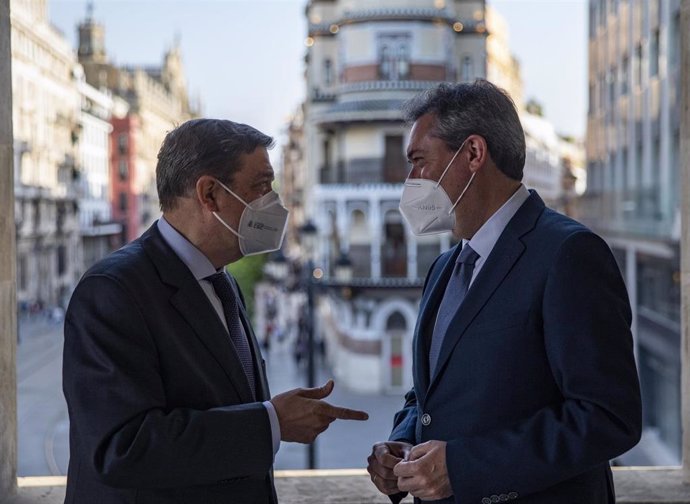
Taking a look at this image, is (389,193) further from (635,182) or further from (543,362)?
(543,362)

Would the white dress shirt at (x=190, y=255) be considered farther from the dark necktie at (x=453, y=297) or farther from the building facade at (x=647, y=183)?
the building facade at (x=647, y=183)

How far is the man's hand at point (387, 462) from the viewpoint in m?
2.17

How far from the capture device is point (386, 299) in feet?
65.6

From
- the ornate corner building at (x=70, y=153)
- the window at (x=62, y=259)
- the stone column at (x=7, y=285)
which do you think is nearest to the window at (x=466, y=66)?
the ornate corner building at (x=70, y=153)

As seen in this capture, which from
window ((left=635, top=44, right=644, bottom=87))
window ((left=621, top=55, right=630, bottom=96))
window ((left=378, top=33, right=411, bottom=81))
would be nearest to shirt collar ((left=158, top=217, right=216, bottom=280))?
window ((left=635, top=44, right=644, bottom=87))

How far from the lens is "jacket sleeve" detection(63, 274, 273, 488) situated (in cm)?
186

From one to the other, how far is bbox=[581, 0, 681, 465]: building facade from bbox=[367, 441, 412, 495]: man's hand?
9.18 m

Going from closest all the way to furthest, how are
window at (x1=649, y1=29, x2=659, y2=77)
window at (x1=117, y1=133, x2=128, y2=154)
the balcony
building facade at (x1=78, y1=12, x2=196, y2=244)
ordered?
the balcony < window at (x1=649, y1=29, x2=659, y2=77) < building facade at (x1=78, y1=12, x2=196, y2=244) < window at (x1=117, y1=133, x2=128, y2=154)

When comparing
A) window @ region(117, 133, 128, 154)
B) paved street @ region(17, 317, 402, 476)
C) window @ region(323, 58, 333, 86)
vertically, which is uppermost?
window @ region(117, 133, 128, 154)

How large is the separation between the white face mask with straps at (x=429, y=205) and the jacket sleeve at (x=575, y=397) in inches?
13.2

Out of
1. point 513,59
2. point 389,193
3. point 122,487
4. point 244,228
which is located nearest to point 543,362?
point 244,228

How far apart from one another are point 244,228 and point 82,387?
21.8 inches

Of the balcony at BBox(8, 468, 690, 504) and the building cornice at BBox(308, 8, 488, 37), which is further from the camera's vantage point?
the building cornice at BBox(308, 8, 488, 37)

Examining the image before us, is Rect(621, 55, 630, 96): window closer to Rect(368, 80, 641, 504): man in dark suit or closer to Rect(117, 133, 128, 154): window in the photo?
Rect(368, 80, 641, 504): man in dark suit
